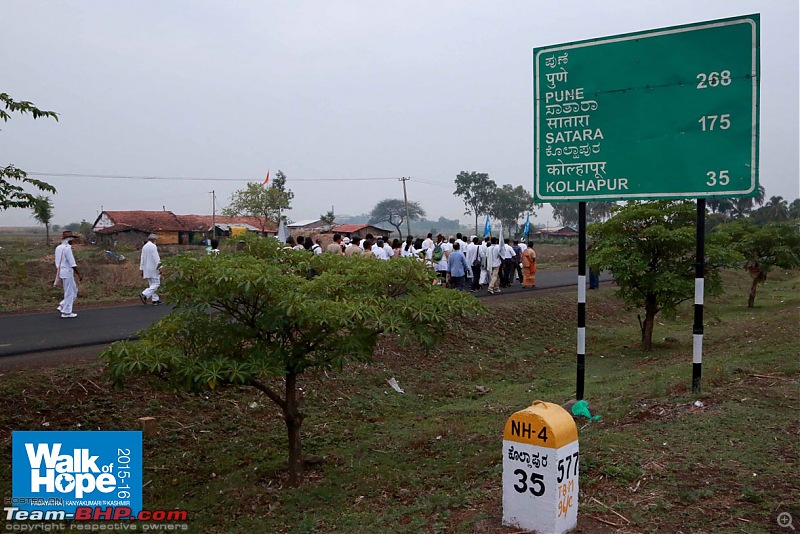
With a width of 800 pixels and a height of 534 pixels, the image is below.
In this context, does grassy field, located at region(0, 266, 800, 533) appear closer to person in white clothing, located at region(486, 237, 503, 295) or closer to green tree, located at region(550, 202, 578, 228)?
person in white clothing, located at region(486, 237, 503, 295)

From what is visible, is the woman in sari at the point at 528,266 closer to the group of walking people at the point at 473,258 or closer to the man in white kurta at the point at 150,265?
the group of walking people at the point at 473,258

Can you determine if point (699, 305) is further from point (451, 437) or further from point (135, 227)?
point (135, 227)

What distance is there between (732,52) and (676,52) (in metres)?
0.57

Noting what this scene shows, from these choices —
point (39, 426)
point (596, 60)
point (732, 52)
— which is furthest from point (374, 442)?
point (732, 52)

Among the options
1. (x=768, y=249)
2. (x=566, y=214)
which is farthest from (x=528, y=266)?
(x=566, y=214)

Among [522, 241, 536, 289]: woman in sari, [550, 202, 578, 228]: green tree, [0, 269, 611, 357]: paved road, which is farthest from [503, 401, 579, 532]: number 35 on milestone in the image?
[550, 202, 578, 228]: green tree

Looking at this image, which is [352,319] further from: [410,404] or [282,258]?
[410,404]

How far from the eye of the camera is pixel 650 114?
7617 mm

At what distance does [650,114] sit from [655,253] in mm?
6352

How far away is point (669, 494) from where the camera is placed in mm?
5180

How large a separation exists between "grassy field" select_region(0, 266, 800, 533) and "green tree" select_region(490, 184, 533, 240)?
6278 centimetres

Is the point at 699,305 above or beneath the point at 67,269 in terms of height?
beneath

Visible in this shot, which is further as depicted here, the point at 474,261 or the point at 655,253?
the point at 474,261

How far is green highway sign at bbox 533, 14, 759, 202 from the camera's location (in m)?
7.27
